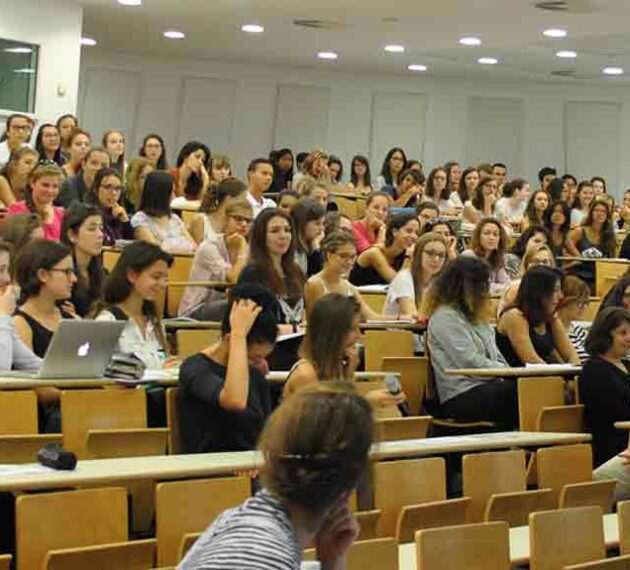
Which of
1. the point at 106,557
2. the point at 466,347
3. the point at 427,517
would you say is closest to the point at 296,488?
the point at 106,557

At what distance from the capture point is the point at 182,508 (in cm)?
415

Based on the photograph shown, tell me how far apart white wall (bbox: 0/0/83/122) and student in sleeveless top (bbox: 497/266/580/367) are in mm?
7495

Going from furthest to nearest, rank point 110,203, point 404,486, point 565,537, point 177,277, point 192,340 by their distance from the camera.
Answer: point 110,203 < point 177,277 < point 192,340 < point 404,486 < point 565,537

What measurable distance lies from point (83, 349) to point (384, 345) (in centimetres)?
240

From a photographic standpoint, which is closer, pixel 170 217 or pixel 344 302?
pixel 344 302

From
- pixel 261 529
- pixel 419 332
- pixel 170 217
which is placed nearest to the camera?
pixel 261 529

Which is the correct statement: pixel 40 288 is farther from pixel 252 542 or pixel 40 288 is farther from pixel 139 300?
pixel 252 542

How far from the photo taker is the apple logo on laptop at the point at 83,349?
543 centimetres

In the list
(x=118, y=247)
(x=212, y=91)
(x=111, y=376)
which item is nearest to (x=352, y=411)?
(x=111, y=376)

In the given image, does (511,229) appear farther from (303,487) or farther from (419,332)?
(303,487)

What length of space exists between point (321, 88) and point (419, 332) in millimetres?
12092

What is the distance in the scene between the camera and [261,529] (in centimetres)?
207

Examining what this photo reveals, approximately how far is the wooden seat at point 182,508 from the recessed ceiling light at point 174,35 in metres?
12.6

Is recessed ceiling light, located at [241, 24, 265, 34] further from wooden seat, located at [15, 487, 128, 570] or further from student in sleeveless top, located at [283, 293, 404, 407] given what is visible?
wooden seat, located at [15, 487, 128, 570]
